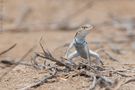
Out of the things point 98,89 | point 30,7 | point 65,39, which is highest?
point 30,7

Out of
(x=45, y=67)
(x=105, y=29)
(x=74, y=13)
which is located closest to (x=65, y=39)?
(x=105, y=29)

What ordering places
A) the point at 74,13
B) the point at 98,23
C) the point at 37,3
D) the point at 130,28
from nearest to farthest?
1. the point at 130,28
2. the point at 98,23
3. the point at 74,13
4. the point at 37,3

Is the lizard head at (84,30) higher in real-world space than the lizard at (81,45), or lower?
higher

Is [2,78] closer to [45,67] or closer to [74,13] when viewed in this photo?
[45,67]

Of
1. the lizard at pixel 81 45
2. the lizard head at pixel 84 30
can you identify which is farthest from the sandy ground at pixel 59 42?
the lizard head at pixel 84 30

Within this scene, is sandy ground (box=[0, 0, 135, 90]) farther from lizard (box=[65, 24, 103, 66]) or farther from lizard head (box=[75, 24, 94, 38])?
lizard head (box=[75, 24, 94, 38])

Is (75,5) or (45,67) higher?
(75,5)

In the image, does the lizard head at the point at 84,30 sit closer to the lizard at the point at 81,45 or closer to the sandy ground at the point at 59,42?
the lizard at the point at 81,45

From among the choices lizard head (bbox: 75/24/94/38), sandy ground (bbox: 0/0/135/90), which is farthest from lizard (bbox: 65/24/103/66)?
sandy ground (bbox: 0/0/135/90)

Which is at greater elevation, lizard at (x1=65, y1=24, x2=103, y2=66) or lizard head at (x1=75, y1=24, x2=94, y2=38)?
lizard head at (x1=75, y1=24, x2=94, y2=38)
